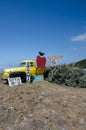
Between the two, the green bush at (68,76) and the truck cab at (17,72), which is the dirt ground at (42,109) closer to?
the green bush at (68,76)

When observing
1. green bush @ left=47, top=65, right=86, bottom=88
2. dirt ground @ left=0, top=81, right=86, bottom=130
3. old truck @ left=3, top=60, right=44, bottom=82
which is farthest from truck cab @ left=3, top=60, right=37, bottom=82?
dirt ground @ left=0, top=81, right=86, bottom=130

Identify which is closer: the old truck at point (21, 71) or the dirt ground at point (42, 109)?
the dirt ground at point (42, 109)

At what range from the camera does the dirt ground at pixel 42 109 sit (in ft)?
31.8

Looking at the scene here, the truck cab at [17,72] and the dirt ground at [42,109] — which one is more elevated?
the truck cab at [17,72]

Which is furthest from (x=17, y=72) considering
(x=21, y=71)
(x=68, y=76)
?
(x=68, y=76)

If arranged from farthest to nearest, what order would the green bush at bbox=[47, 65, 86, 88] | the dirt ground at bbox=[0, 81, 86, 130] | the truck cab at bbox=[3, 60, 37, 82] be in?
the truck cab at bbox=[3, 60, 37, 82] < the green bush at bbox=[47, 65, 86, 88] < the dirt ground at bbox=[0, 81, 86, 130]

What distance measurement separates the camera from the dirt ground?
970 cm

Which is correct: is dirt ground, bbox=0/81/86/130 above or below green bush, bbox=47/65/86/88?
below

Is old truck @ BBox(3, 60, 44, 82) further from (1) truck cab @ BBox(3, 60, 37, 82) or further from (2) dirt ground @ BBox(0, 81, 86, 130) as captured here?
(2) dirt ground @ BBox(0, 81, 86, 130)

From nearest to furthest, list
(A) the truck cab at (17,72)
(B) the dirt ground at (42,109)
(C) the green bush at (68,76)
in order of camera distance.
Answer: (B) the dirt ground at (42,109), (C) the green bush at (68,76), (A) the truck cab at (17,72)

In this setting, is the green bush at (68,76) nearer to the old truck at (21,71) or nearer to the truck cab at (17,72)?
the old truck at (21,71)

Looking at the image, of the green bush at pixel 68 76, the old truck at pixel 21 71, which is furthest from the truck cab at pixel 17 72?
the green bush at pixel 68 76

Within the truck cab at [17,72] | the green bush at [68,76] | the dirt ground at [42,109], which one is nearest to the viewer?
the dirt ground at [42,109]

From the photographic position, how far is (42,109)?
35.0ft
